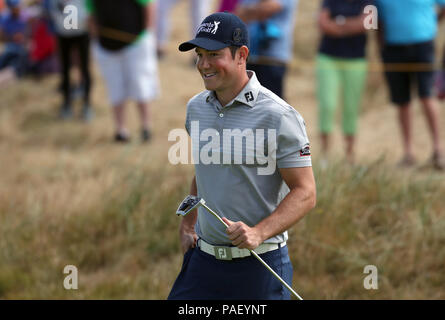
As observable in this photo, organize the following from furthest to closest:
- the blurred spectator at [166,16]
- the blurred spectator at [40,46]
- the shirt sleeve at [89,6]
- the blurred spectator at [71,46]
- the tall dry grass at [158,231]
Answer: the blurred spectator at [40,46] < the blurred spectator at [166,16] < the blurred spectator at [71,46] < the shirt sleeve at [89,6] < the tall dry grass at [158,231]

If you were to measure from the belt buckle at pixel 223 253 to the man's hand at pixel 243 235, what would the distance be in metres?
0.25

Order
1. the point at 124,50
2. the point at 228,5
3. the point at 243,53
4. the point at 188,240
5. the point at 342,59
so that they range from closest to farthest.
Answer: the point at 243,53
the point at 188,240
the point at 228,5
the point at 342,59
the point at 124,50

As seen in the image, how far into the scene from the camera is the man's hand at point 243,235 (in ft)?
7.80

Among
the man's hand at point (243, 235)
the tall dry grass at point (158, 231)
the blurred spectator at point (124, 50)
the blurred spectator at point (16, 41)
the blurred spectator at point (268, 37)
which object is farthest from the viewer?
the blurred spectator at point (16, 41)

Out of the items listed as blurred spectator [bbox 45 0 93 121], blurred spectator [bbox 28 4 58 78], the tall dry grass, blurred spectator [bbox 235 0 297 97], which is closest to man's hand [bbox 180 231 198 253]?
the tall dry grass

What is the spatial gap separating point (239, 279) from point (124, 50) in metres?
4.84

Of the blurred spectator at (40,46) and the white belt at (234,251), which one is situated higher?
the blurred spectator at (40,46)

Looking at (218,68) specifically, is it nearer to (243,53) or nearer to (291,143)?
(243,53)

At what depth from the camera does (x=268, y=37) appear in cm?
559

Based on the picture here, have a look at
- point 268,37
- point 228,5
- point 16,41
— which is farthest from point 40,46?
point 268,37

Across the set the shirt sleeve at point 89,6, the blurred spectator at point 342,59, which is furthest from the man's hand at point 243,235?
the shirt sleeve at point 89,6

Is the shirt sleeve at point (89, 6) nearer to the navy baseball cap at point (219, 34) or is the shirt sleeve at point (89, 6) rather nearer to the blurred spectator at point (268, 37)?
the blurred spectator at point (268, 37)

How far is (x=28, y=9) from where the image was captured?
33.4 ft
